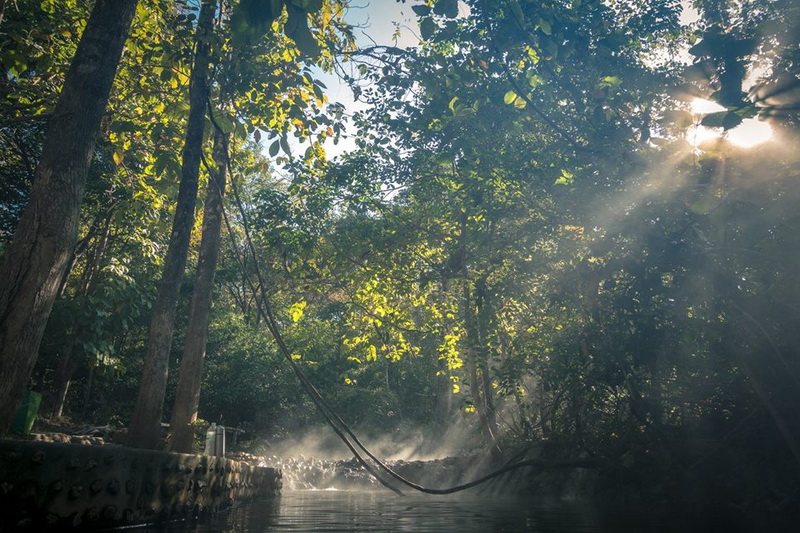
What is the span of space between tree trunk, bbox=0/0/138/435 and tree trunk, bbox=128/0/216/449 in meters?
2.13

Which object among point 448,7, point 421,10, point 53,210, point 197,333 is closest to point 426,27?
point 421,10

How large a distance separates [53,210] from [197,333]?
4927 mm

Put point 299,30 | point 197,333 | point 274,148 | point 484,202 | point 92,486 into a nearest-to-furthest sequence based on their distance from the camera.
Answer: point 299,30 → point 92,486 → point 274,148 → point 197,333 → point 484,202

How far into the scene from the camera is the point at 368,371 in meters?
35.1

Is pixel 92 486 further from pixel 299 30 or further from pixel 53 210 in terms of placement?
pixel 299 30

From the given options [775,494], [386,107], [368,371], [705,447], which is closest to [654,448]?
[705,447]

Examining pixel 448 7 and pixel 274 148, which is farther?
pixel 274 148

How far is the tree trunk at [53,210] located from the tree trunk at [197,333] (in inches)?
121

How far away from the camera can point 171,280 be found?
6516 millimetres

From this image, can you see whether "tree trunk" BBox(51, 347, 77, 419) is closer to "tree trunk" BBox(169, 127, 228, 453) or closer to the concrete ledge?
"tree trunk" BBox(169, 127, 228, 453)

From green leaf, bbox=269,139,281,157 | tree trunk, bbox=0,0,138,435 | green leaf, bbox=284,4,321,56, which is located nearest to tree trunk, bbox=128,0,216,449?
green leaf, bbox=269,139,281,157

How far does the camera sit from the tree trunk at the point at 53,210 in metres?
3.78

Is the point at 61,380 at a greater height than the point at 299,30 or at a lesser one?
greater

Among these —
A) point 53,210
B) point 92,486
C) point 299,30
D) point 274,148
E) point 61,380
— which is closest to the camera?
point 299,30
